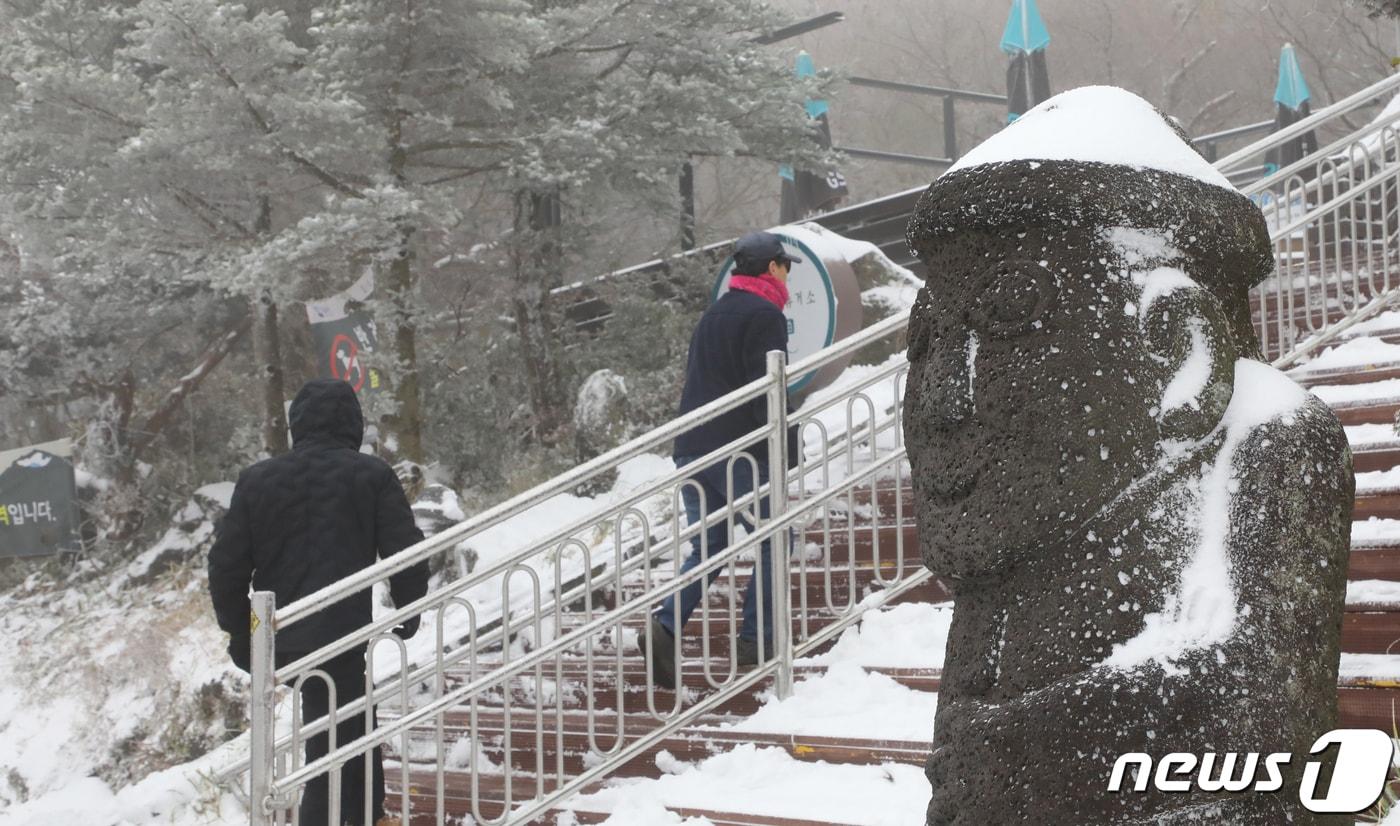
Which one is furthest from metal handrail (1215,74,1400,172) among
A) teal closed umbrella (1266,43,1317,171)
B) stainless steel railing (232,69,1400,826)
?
teal closed umbrella (1266,43,1317,171)

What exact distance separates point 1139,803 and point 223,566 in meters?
3.40

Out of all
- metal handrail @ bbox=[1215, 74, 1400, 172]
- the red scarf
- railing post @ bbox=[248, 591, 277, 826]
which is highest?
metal handrail @ bbox=[1215, 74, 1400, 172]

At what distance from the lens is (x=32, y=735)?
10891 mm

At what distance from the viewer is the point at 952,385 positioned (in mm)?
2320

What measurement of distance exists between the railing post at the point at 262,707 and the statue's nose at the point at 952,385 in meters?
2.42

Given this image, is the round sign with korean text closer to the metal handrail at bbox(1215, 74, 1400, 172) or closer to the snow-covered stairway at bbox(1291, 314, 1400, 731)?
the metal handrail at bbox(1215, 74, 1400, 172)

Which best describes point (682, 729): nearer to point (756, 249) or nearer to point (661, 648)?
point (661, 648)

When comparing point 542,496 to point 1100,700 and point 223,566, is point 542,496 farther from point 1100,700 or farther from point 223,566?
point 1100,700

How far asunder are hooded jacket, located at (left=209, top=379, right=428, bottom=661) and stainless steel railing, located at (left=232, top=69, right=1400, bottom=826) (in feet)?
0.50

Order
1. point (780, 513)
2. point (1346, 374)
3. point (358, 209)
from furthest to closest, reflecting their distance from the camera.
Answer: point (358, 209) < point (1346, 374) < point (780, 513)

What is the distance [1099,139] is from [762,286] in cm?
346

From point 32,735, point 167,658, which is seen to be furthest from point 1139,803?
point 32,735

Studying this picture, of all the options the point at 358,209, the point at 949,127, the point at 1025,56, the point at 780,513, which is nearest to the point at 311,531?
A: the point at 780,513

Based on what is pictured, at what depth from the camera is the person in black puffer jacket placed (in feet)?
14.9
